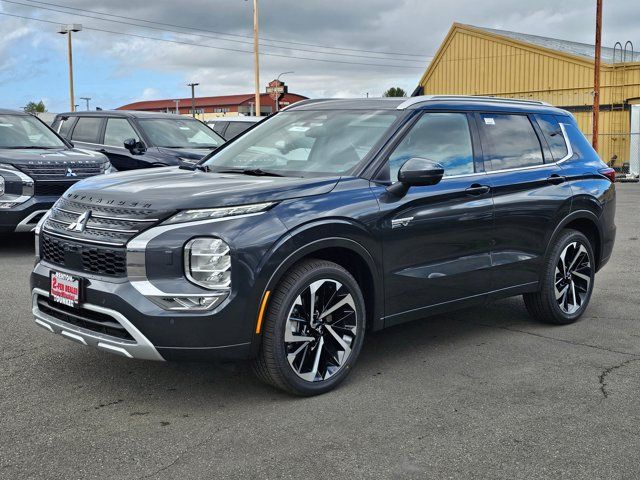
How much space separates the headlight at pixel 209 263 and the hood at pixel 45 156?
19.8ft

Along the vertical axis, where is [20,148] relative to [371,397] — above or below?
above

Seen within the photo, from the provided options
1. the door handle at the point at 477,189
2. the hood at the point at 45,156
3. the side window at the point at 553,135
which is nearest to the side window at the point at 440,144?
the door handle at the point at 477,189

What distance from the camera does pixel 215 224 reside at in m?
3.97

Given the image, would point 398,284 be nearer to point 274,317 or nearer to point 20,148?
point 274,317

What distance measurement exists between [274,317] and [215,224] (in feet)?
1.97

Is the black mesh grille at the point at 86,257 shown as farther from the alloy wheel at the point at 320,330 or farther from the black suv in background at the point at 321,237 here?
the alloy wheel at the point at 320,330

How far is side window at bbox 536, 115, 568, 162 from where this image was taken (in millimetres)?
6090

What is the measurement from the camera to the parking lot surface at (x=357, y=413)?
3.48 metres

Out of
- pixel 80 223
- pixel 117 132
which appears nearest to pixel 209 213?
pixel 80 223

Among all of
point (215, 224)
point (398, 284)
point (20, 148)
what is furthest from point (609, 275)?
point (20, 148)

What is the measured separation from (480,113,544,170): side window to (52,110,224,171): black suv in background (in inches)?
268

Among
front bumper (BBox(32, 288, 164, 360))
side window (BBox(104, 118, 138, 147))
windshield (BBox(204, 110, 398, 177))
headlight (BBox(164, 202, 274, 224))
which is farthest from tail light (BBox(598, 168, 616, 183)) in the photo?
side window (BBox(104, 118, 138, 147))

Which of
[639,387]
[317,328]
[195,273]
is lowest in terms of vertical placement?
[639,387]

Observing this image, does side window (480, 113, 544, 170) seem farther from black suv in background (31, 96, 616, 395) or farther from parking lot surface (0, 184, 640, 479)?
parking lot surface (0, 184, 640, 479)
